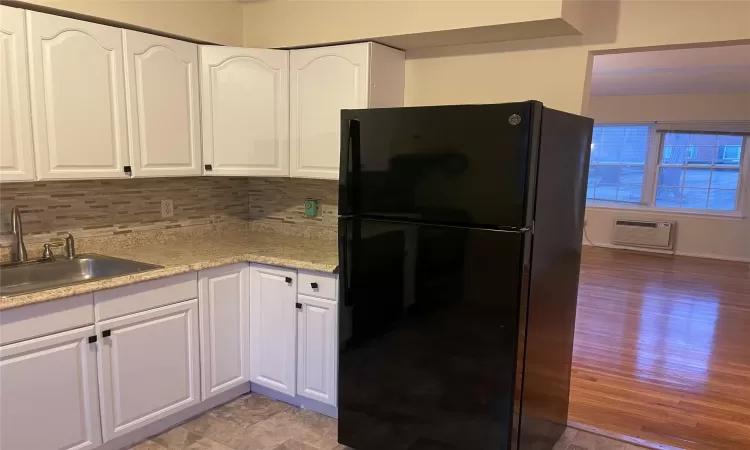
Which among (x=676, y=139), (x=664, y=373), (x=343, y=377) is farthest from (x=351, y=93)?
(x=676, y=139)

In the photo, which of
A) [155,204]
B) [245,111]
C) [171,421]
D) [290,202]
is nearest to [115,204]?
[155,204]

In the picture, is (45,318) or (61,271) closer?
(45,318)

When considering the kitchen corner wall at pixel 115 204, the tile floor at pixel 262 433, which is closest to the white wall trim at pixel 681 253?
the tile floor at pixel 262 433

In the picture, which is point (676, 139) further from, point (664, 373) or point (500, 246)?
point (500, 246)

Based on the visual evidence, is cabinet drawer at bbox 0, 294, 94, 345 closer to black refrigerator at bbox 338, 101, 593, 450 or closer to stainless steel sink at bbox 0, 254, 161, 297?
stainless steel sink at bbox 0, 254, 161, 297

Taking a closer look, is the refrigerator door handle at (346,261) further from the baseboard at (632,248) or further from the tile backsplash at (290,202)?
the baseboard at (632,248)

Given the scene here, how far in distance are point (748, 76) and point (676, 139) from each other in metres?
1.95

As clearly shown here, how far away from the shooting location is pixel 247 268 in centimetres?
270

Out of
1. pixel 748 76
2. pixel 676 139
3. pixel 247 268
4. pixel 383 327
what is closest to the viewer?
pixel 383 327

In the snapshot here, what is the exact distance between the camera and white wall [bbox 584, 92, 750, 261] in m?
6.90

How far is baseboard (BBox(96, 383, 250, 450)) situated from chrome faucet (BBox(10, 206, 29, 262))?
0.92 meters

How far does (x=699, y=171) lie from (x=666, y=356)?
475cm

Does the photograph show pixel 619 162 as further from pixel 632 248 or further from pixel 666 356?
pixel 666 356

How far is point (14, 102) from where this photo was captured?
6.72 feet
